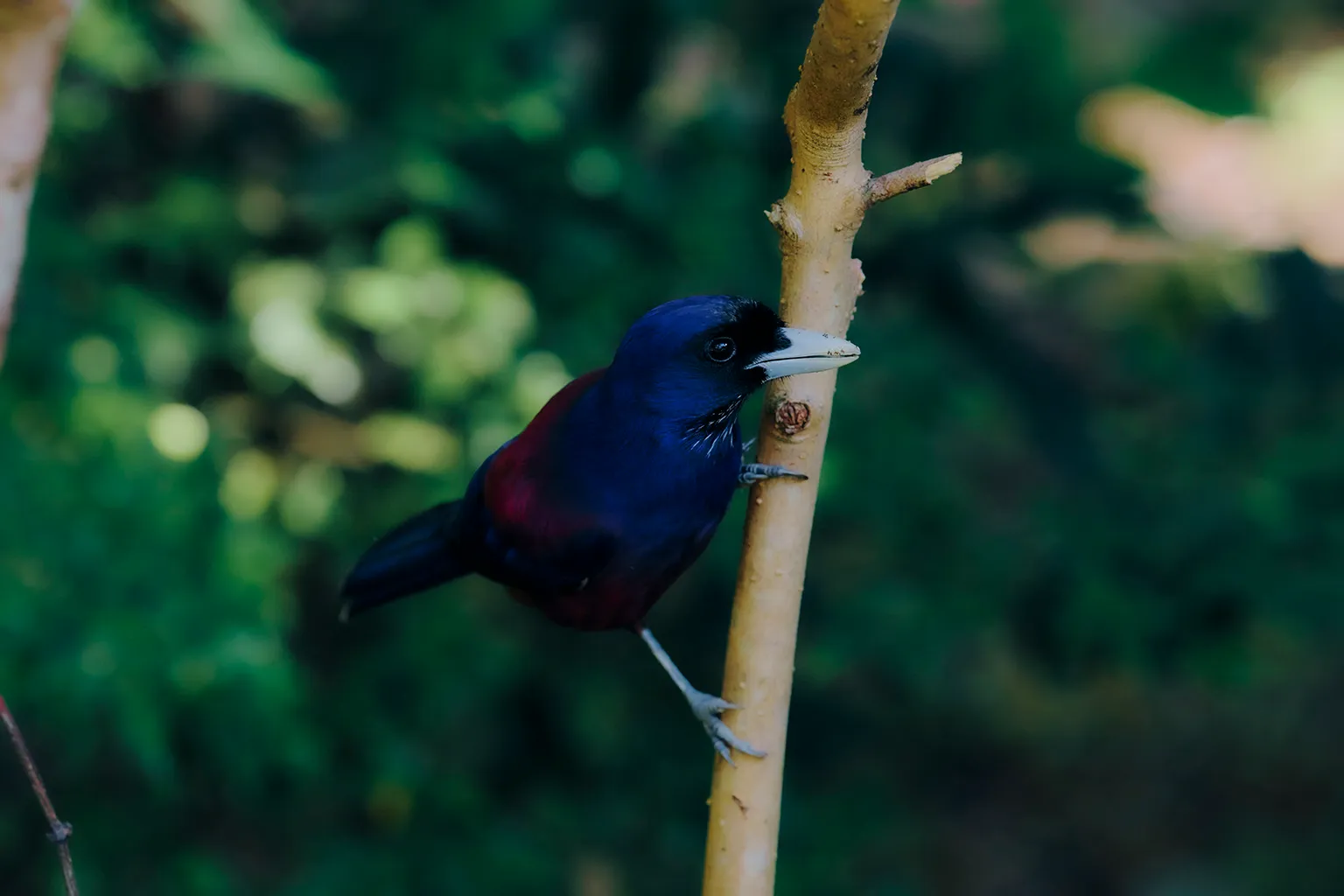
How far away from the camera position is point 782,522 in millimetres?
1589

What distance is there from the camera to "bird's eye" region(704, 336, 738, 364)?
5.50ft

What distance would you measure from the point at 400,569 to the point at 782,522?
66 centimetres

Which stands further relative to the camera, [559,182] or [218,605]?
[559,182]

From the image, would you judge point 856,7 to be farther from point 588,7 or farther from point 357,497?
point 357,497

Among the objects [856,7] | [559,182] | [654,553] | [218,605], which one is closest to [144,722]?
[218,605]

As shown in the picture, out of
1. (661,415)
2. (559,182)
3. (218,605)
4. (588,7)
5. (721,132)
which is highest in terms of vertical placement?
(588,7)

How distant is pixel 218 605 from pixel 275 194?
1257 mm

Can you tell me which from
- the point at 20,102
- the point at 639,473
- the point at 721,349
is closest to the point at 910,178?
the point at 721,349

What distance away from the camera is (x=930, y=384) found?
127 inches

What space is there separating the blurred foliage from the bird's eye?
1182 mm

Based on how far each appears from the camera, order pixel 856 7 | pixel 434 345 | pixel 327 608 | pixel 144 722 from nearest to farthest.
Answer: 1. pixel 856 7
2. pixel 144 722
3. pixel 434 345
4. pixel 327 608

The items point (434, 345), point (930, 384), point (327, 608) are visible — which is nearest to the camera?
point (434, 345)

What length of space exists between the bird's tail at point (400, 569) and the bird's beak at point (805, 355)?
1.98 ft

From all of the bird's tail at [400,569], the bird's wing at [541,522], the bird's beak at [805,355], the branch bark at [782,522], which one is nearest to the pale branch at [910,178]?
the branch bark at [782,522]
